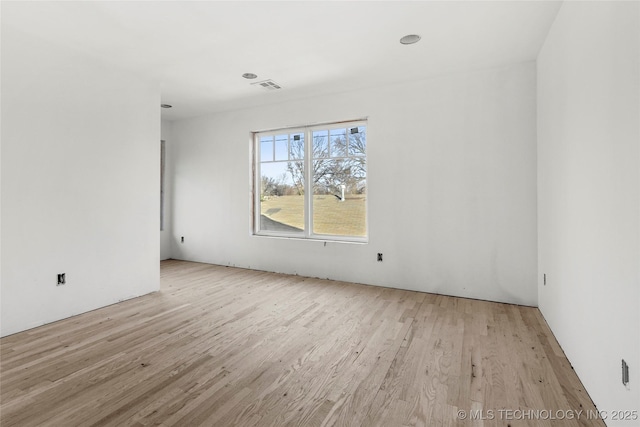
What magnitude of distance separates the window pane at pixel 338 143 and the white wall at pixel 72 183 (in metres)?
2.44

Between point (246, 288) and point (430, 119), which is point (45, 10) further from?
→ point (430, 119)

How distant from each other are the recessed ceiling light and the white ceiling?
6 centimetres

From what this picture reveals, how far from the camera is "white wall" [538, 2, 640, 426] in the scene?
1.42 meters

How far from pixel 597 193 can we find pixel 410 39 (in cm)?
215

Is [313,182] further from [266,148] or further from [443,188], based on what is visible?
[443,188]

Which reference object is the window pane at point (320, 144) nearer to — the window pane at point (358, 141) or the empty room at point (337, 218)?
the empty room at point (337, 218)

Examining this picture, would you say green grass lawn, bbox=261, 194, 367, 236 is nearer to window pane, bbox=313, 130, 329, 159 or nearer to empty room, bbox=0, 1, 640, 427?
empty room, bbox=0, 1, 640, 427

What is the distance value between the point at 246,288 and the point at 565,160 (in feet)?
12.2

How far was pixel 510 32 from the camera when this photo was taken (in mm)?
2969

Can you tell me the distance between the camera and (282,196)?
5.45m

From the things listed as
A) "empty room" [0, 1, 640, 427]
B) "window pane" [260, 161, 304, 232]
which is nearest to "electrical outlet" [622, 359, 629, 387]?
"empty room" [0, 1, 640, 427]

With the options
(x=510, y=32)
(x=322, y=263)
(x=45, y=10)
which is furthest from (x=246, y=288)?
(x=510, y=32)

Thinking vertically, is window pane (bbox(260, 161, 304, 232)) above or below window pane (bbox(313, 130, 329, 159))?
below

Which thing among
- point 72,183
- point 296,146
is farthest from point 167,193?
point 72,183
